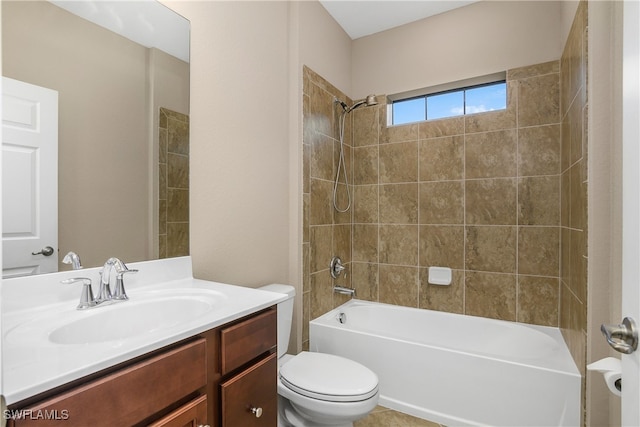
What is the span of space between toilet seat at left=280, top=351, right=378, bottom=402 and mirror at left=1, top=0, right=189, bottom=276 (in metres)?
0.82

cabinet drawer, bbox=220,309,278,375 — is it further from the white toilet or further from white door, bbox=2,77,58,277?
white door, bbox=2,77,58,277

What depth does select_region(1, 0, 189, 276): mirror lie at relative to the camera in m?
1.05

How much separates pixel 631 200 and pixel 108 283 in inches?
57.7

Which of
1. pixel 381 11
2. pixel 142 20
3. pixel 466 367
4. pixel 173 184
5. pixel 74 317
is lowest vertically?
pixel 466 367

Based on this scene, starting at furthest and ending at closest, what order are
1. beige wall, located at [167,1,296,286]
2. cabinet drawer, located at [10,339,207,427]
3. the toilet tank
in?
the toilet tank → beige wall, located at [167,1,296,286] → cabinet drawer, located at [10,339,207,427]

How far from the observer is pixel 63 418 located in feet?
2.01

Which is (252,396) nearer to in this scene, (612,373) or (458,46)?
(612,373)

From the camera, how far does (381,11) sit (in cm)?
247

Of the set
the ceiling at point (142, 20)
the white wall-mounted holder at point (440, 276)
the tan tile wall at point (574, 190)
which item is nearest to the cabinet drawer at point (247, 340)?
the ceiling at point (142, 20)

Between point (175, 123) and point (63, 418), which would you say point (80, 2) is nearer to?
point (175, 123)

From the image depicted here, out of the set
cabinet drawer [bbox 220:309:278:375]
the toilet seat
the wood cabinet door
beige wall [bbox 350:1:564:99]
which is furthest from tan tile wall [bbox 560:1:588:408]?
the wood cabinet door

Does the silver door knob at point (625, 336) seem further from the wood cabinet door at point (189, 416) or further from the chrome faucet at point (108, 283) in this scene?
the chrome faucet at point (108, 283)

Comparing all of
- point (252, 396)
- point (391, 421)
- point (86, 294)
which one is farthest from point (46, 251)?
point (391, 421)

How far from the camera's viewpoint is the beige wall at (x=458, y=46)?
7.16 feet
